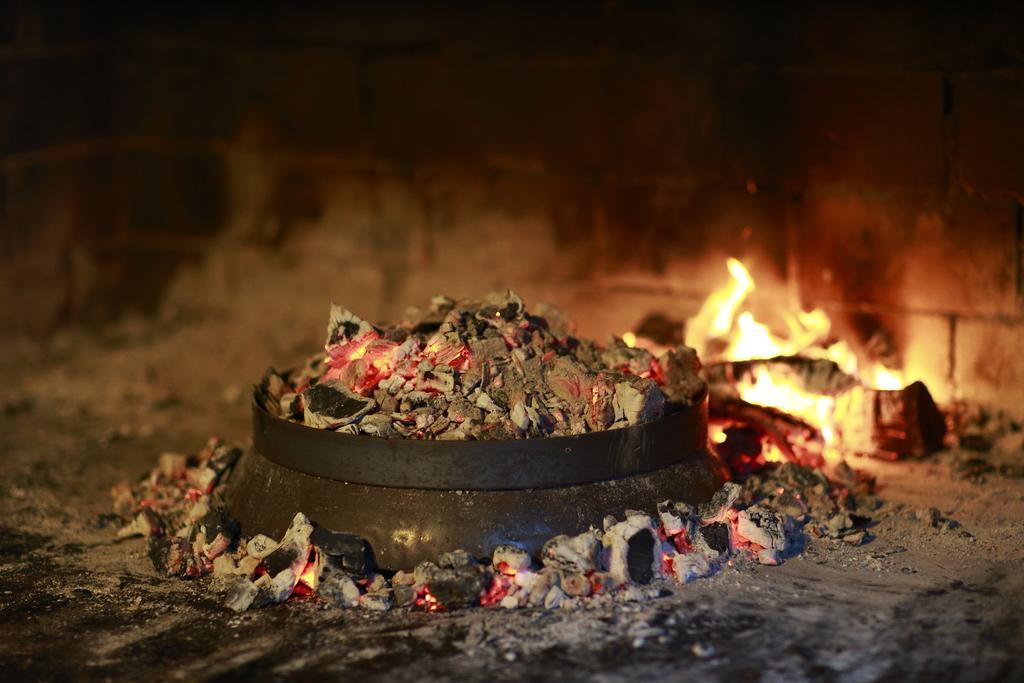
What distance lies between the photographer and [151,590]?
4.20 meters

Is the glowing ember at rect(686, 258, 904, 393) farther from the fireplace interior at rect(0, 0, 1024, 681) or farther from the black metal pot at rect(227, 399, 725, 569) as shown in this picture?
the black metal pot at rect(227, 399, 725, 569)

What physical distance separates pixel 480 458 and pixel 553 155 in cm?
248

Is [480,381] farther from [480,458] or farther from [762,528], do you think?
[762,528]

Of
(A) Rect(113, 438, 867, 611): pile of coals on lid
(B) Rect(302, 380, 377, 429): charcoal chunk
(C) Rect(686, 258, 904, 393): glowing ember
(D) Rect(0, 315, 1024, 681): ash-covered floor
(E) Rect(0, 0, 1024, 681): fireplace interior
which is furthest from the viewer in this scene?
(C) Rect(686, 258, 904, 393): glowing ember

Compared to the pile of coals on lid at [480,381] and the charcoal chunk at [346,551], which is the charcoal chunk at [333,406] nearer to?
the pile of coals on lid at [480,381]

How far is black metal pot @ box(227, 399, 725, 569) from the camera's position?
159 inches

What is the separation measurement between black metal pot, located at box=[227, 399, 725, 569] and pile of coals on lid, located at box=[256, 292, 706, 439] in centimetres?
8

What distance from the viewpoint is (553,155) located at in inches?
245

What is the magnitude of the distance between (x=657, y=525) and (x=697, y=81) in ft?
7.48

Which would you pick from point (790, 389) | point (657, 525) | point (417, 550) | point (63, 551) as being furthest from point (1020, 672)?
point (63, 551)

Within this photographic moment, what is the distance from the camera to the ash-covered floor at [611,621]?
11.7 ft

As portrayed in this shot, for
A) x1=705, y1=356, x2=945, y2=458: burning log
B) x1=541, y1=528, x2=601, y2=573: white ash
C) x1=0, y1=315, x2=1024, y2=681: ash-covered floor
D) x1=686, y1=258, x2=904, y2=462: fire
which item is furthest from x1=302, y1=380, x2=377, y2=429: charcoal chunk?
x1=686, y1=258, x2=904, y2=462: fire

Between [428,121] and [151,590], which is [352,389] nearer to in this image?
[151,590]

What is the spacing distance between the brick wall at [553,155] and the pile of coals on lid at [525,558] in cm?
137
